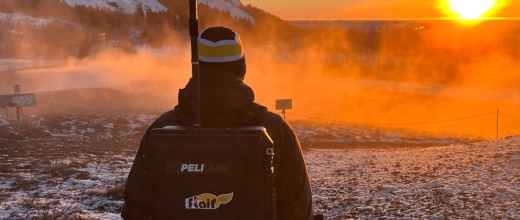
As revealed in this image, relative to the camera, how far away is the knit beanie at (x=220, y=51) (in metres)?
2.18

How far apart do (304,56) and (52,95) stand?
56695mm

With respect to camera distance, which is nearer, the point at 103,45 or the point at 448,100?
the point at 448,100

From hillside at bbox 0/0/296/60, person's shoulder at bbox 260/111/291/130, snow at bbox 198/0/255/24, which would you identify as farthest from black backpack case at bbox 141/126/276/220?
snow at bbox 198/0/255/24

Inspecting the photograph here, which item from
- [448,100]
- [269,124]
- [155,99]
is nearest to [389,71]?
[448,100]

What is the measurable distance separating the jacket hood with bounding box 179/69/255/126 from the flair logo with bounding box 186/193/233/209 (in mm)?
405

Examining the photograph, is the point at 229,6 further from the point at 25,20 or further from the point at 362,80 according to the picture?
the point at 362,80

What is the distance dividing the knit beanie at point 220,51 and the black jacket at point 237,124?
70 mm

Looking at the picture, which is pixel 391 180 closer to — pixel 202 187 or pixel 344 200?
pixel 344 200

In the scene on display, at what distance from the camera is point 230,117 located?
80.8 inches

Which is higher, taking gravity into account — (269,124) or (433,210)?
(269,124)

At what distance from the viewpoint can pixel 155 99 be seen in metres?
47.6

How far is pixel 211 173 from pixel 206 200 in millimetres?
134

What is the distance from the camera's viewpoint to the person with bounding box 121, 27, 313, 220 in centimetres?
207

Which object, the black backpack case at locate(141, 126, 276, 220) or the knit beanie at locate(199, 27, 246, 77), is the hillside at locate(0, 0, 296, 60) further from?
the black backpack case at locate(141, 126, 276, 220)
